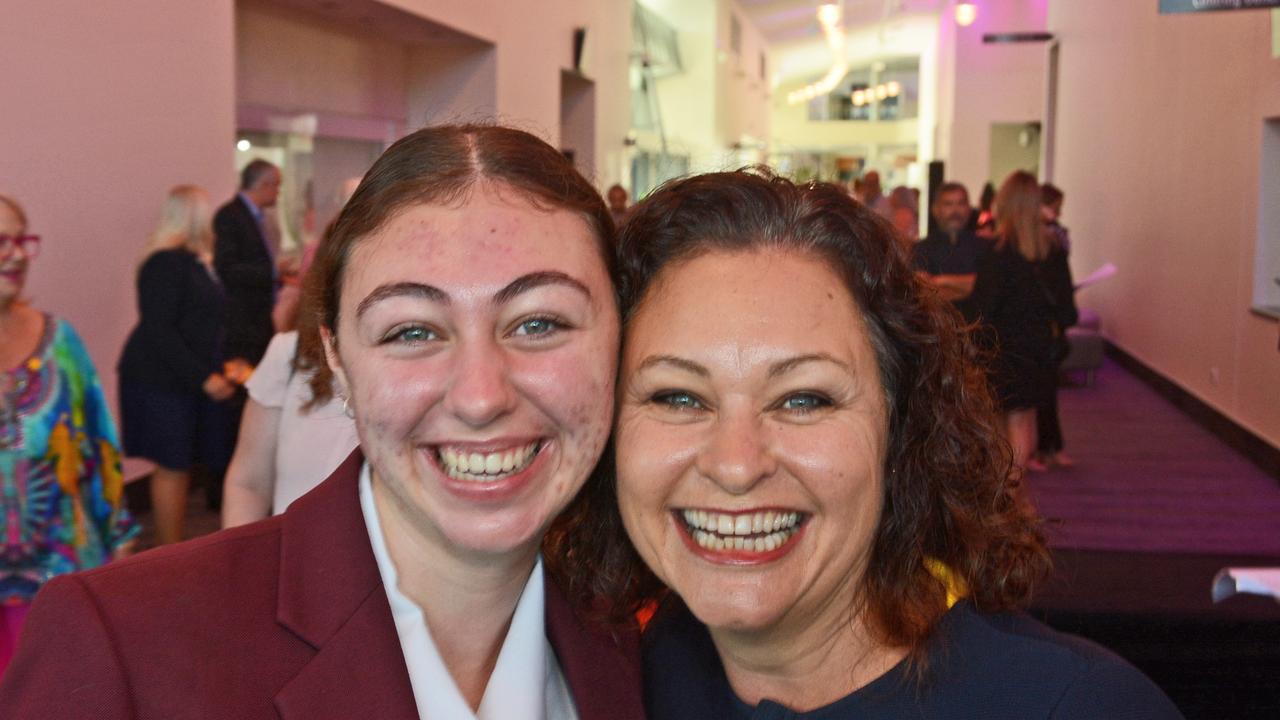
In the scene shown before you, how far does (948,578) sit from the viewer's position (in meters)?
1.75

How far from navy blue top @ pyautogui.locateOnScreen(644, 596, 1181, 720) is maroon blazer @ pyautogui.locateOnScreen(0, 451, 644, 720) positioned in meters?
0.48

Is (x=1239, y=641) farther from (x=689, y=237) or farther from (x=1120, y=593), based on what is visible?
(x=689, y=237)

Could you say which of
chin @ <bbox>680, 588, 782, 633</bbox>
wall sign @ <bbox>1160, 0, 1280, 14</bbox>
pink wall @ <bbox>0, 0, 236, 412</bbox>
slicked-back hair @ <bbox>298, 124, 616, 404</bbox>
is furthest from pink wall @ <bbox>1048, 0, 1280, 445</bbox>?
slicked-back hair @ <bbox>298, 124, 616, 404</bbox>

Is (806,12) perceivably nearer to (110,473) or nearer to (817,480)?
(110,473)

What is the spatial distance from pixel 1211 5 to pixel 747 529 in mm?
5930

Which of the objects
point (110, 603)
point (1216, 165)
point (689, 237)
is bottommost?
point (110, 603)

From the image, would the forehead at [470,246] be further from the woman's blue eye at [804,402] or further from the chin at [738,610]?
the chin at [738,610]

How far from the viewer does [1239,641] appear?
231 cm

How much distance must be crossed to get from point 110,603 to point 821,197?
0.99 m

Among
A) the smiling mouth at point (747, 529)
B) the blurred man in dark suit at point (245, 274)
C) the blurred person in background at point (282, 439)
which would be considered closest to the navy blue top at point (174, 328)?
the blurred man in dark suit at point (245, 274)

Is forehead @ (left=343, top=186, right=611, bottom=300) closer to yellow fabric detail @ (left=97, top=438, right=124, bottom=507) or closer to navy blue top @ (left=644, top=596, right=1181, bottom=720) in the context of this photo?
navy blue top @ (left=644, top=596, right=1181, bottom=720)

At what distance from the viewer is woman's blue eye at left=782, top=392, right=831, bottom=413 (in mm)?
1604

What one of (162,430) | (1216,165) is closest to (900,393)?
(162,430)

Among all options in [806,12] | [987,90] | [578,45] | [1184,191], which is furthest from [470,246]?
[806,12]
